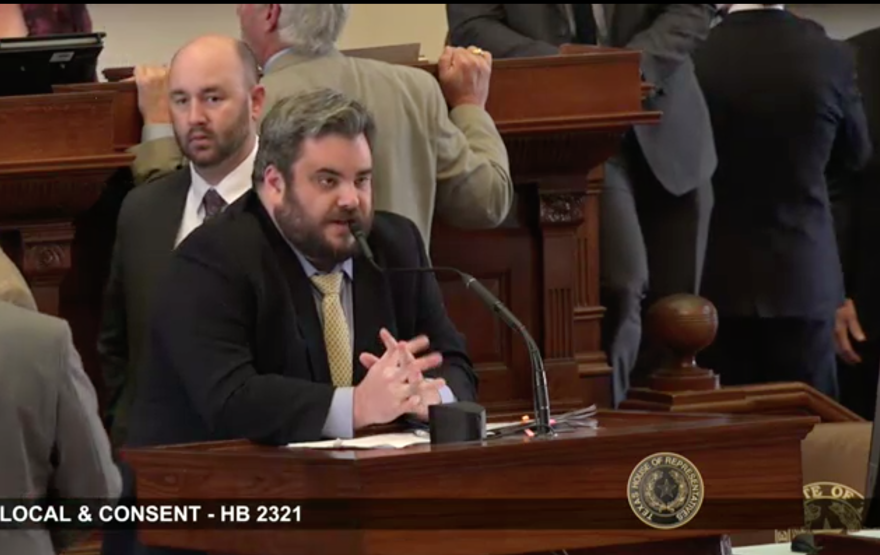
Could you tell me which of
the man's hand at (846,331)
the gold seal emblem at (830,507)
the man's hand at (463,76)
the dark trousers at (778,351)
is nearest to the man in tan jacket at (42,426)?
the gold seal emblem at (830,507)

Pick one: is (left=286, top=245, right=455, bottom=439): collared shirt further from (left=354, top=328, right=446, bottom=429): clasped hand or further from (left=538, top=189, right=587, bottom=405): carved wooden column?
(left=538, top=189, right=587, bottom=405): carved wooden column

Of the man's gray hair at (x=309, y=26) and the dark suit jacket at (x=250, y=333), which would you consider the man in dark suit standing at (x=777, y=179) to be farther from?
the dark suit jacket at (x=250, y=333)

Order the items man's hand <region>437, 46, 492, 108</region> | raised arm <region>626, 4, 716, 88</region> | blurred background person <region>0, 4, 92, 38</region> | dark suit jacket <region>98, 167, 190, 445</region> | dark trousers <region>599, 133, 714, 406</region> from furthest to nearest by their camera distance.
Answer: blurred background person <region>0, 4, 92, 38</region> → raised arm <region>626, 4, 716, 88</region> → dark trousers <region>599, 133, 714, 406</region> → man's hand <region>437, 46, 492, 108</region> → dark suit jacket <region>98, 167, 190, 445</region>

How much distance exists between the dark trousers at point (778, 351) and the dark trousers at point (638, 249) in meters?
0.35

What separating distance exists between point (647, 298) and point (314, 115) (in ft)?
7.58

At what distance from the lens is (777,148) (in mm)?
5707

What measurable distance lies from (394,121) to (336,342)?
950mm

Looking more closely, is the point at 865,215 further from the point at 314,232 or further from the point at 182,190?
the point at 314,232

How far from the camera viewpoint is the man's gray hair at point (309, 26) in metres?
4.28

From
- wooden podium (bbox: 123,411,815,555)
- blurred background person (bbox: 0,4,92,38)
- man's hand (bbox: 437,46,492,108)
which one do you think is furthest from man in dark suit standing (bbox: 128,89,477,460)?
blurred background person (bbox: 0,4,92,38)

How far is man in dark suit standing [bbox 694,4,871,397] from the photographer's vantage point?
567 centimetres

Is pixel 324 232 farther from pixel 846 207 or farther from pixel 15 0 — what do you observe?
pixel 846 207

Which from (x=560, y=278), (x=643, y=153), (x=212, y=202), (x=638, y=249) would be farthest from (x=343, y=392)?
(x=643, y=153)

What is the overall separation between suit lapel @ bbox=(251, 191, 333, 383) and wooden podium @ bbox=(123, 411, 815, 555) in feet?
1.45
